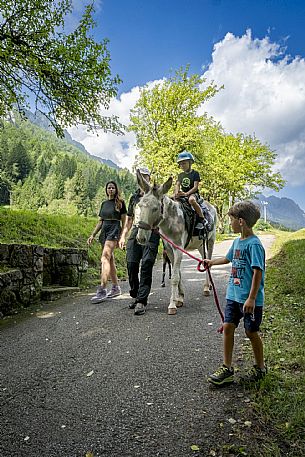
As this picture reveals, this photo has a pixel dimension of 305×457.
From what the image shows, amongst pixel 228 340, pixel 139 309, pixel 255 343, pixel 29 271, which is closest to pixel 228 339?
pixel 228 340

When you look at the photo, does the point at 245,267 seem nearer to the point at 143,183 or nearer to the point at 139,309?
the point at 143,183

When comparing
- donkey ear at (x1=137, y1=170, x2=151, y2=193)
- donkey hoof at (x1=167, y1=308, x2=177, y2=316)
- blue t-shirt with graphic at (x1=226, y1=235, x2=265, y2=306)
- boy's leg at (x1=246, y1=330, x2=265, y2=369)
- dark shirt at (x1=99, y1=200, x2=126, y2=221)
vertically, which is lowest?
donkey hoof at (x1=167, y1=308, x2=177, y2=316)

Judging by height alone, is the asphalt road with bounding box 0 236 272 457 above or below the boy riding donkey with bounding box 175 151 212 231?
below

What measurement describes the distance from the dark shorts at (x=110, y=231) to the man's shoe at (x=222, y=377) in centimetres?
Answer: 435

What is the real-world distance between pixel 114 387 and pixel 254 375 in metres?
1.41

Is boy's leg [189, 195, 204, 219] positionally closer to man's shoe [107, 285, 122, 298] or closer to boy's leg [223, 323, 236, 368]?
man's shoe [107, 285, 122, 298]

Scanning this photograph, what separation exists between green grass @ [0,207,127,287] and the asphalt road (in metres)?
4.09

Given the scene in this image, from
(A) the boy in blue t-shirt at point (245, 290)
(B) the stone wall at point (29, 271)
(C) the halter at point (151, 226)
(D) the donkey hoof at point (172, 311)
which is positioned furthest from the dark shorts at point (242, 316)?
(B) the stone wall at point (29, 271)

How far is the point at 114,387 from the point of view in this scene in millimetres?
3428

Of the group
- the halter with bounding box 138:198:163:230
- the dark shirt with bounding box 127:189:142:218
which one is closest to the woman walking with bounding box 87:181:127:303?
the dark shirt with bounding box 127:189:142:218

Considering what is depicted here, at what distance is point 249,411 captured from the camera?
9.16ft

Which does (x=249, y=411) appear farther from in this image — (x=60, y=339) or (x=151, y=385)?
(x=60, y=339)

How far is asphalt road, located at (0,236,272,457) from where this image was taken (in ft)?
8.38

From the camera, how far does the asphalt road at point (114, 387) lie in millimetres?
2555
